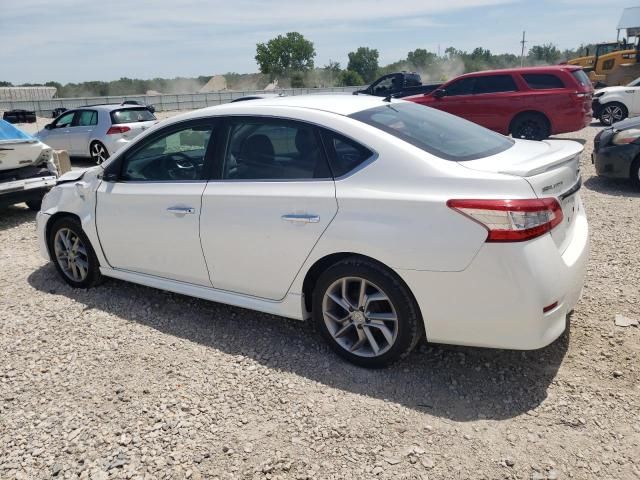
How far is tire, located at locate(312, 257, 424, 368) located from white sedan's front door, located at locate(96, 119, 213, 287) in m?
1.00

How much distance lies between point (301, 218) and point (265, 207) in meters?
0.29

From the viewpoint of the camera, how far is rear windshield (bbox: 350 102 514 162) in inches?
122

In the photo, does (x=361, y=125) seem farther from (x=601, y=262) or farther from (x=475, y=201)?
(x=601, y=262)

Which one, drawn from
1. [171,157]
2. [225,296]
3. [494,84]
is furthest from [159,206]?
[494,84]

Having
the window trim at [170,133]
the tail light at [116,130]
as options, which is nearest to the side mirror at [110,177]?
the window trim at [170,133]

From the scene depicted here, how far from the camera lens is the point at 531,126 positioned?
11891 millimetres

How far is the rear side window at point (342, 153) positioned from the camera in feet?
10.1

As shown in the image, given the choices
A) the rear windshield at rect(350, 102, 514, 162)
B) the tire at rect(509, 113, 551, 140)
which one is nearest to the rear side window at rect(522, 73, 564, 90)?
the tire at rect(509, 113, 551, 140)

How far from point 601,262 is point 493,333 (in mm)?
2577

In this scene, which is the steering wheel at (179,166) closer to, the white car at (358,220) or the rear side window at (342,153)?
the white car at (358,220)

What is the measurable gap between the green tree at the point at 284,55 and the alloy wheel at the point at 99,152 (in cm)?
7510

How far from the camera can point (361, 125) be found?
3.16 metres

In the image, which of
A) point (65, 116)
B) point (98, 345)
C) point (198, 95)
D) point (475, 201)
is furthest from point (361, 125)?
point (198, 95)

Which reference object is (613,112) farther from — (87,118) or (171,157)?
(171,157)
